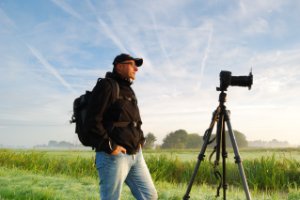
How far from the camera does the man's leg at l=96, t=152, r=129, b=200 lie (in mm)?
3803

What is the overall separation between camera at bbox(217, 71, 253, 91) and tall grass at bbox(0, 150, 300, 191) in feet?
20.2

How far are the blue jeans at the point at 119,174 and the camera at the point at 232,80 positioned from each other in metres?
1.34

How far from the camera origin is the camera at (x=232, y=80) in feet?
14.7

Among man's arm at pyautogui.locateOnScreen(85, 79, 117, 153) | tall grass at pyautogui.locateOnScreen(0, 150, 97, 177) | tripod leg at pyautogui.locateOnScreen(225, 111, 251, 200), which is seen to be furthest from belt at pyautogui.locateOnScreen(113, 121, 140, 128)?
tall grass at pyautogui.locateOnScreen(0, 150, 97, 177)

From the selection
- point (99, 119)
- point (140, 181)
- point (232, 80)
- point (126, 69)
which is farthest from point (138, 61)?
point (140, 181)

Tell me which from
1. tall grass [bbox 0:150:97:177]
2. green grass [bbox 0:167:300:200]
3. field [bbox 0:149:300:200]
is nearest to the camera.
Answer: green grass [bbox 0:167:300:200]

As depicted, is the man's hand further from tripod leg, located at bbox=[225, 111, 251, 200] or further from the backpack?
tripod leg, located at bbox=[225, 111, 251, 200]

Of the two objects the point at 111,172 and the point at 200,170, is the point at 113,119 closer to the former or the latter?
the point at 111,172

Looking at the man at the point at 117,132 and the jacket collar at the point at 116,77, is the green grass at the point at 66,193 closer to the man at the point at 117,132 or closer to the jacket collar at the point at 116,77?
the man at the point at 117,132

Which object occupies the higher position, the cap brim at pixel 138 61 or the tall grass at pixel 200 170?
the cap brim at pixel 138 61

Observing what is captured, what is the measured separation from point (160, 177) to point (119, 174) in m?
7.96

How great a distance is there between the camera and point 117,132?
3822 millimetres

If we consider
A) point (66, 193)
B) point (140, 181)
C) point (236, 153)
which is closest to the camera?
point (140, 181)

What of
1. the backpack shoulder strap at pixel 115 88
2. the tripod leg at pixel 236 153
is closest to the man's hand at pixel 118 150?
the backpack shoulder strap at pixel 115 88
